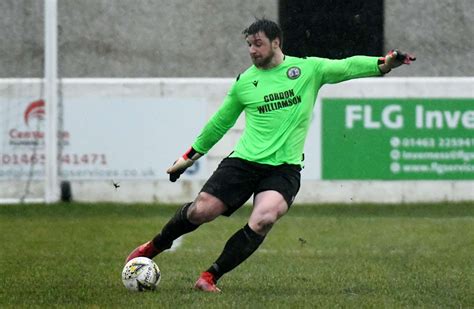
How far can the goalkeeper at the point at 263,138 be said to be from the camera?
8.77 metres

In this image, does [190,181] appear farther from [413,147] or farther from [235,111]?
[235,111]

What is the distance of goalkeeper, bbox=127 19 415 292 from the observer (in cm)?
877

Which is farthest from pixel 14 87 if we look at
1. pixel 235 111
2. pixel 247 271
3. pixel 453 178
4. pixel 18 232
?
pixel 235 111

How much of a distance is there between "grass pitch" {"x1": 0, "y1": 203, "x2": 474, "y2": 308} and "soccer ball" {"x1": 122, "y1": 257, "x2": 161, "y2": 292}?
0.46 ft

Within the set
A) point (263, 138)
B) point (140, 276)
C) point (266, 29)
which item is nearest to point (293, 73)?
point (266, 29)

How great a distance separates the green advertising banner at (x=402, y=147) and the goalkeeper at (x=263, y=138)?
8471 millimetres

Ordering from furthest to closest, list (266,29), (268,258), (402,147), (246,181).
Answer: (402,147) < (268,258) < (246,181) < (266,29)

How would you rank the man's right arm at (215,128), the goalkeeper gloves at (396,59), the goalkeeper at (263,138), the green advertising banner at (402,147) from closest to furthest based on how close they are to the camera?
the goalkeeper gloves at (396,59) → the goalkeeper at (263,138) → the man's right arm at (215,128) → the green advertising banner at (402,147)

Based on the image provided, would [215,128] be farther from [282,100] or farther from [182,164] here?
[282,100]

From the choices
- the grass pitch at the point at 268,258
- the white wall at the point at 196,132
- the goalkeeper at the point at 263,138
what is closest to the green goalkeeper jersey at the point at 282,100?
the goalkeeper at the point at 263,138

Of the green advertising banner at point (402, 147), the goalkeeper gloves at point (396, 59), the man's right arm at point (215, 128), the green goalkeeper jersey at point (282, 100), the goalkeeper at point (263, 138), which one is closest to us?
the goalkeeper gloves at point (396, 59)

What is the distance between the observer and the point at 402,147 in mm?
17516

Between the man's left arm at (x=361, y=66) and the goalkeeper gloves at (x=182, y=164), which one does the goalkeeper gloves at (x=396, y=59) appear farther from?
the goalkeeper gloves at (x=182, y=164)

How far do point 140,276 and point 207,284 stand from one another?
0.48 m
